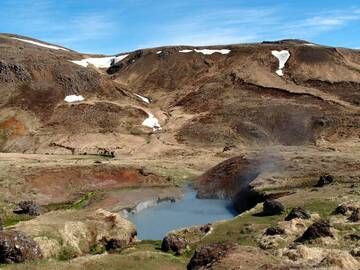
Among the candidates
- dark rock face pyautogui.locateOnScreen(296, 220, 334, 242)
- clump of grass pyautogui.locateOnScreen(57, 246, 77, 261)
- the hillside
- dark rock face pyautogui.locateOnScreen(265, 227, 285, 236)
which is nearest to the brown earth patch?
the hillside

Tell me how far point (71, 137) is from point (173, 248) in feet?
274

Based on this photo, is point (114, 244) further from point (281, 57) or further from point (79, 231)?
point (281, 57)

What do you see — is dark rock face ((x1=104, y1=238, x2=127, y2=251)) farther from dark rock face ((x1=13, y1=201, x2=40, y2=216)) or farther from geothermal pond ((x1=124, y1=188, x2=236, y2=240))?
dark rock face ((x1=13, y1=201, x2=40, y2=216))

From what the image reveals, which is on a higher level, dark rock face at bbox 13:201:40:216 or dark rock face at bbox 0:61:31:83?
dark rock face at bbox 0:61:31:83

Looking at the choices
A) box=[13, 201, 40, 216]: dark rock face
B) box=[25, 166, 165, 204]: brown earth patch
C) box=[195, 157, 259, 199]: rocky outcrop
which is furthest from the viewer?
box=[25, 166, 165, 204]: brown earth patch

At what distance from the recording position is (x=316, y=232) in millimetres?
35250

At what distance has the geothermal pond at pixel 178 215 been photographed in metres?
52.9

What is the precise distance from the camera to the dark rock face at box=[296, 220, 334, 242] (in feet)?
115

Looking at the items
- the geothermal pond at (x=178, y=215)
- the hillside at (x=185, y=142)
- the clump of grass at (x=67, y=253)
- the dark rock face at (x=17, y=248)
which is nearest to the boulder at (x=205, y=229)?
the hillside at (x=185, y=142)

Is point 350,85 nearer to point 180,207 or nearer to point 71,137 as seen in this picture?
point 71,137

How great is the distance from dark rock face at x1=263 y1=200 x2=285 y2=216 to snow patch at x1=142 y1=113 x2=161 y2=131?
78.3 metres

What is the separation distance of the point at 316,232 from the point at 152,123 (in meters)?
93.6

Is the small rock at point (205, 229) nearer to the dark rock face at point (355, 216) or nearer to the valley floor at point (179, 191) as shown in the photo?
the valley floor at point (179, 191)

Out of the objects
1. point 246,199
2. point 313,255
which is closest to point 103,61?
point 246,199
